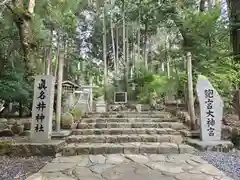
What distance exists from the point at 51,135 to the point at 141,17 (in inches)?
448

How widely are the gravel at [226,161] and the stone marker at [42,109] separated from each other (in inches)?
103

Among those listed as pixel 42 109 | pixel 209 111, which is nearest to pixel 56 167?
pixel 42 109

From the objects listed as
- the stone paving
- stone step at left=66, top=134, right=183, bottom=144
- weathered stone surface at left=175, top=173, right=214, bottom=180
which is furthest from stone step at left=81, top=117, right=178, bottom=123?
weathered stone surface at left=175, top=173, right=214, bottom=180

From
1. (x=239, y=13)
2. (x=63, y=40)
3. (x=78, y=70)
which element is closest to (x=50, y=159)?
(x=239, y=13)

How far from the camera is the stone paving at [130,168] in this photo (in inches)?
106

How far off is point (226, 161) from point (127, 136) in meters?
1.77

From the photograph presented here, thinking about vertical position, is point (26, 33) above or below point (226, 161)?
above

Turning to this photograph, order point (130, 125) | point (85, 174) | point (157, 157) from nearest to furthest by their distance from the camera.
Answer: point (85, 174), point (157, 157), point (130, 125)

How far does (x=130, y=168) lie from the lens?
3014 mm

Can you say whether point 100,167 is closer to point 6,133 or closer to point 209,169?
point 209,169

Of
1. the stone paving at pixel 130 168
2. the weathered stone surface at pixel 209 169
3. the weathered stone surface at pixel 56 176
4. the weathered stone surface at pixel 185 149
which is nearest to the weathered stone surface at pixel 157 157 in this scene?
the stone paving at pixel 130 168

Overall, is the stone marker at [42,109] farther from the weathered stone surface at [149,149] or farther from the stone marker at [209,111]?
the stone marker at [209,111]

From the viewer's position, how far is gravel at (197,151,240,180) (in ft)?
9.37

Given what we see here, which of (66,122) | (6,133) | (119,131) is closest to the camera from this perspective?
(6,133)
